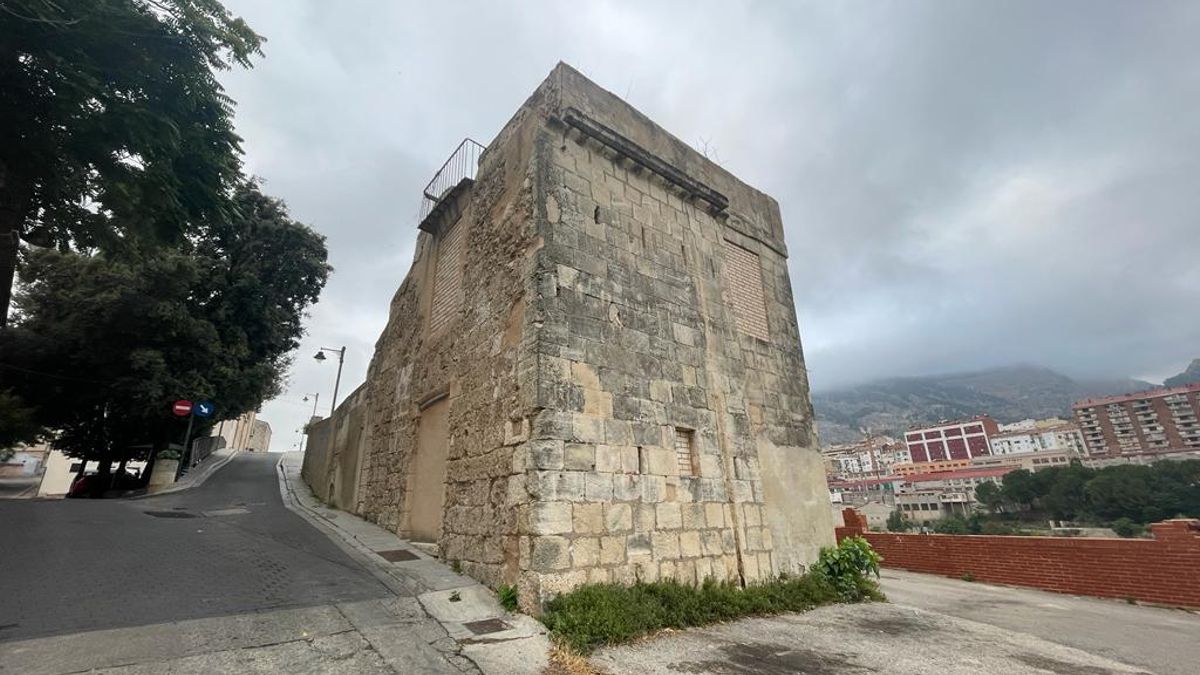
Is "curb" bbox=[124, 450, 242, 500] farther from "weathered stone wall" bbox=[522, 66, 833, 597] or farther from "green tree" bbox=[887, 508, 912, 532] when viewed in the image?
"green tree" bbox=[887, 508, 912, 532]

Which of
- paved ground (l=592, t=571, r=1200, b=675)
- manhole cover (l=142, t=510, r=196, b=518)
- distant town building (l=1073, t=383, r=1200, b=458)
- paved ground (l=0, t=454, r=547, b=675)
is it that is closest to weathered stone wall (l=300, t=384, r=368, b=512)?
manhole cover (l=142, t=510, r=196, b=518)

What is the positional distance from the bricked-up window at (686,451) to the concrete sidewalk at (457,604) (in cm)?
282

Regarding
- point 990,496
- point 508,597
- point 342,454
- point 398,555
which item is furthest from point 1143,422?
point 398,555

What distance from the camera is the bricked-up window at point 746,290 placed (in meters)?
9.55

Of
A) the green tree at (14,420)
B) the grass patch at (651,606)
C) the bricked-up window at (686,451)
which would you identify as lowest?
the grass patch at (651,606)

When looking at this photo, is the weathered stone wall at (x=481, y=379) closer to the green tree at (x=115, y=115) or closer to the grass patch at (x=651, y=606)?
the grass patch at (x=651, y=606)

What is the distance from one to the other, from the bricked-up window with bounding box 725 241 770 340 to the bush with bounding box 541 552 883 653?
426cm

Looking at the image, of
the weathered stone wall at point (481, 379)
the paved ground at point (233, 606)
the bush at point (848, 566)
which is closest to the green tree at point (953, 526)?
the bush at point (848, 566)

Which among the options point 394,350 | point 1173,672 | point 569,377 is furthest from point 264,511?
point 1173,672

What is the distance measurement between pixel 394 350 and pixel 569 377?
650 cm

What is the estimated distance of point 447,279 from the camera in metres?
9.62

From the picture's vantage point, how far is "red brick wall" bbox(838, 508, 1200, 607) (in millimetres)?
9297

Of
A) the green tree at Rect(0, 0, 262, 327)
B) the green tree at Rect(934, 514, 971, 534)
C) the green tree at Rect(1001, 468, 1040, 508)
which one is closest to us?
the green tree at Rect(0, 0, 262, 327)

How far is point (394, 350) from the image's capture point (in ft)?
37.1
